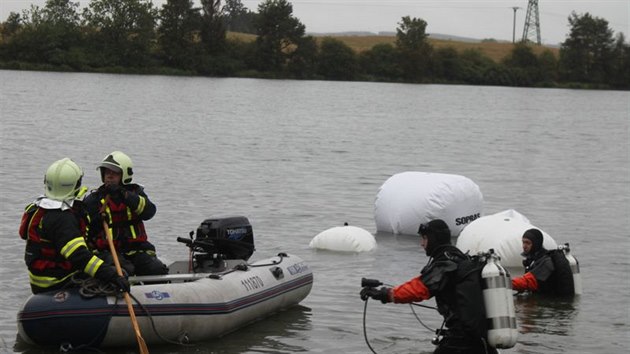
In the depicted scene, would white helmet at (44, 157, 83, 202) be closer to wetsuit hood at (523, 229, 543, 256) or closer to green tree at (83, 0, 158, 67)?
wetsuit hood at (523, 229, 543, 256)

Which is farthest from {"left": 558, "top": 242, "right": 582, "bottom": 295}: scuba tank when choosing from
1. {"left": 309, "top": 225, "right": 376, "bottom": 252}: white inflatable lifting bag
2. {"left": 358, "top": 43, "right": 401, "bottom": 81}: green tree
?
{"left": 358, "top": 43, "right": 401, "bottom": 81}: green tree

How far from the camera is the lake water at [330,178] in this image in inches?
498

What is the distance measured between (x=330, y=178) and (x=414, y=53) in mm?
102362

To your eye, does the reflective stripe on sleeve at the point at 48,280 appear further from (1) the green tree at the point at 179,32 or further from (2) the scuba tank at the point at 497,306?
(1) the green tree at the point at 179,32

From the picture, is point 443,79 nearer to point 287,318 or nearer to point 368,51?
point 368,51

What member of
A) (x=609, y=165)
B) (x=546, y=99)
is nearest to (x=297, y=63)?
(x=546, y=99)

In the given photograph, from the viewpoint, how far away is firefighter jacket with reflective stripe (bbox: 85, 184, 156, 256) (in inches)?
434

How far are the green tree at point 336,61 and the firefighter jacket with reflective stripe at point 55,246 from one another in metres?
112

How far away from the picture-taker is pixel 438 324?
503 inches

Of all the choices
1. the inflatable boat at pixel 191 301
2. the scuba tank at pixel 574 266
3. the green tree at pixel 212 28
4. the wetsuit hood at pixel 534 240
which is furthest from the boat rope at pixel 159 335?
the green tree at pixel 212 28

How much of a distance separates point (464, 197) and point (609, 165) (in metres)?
20.5

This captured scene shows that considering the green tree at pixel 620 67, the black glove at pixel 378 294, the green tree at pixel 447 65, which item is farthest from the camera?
the green tree at pixel 620 67

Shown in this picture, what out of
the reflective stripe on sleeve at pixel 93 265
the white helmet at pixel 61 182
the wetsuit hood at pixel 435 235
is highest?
the white helmet at pixel 61 182

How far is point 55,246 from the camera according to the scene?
33.0 feet
